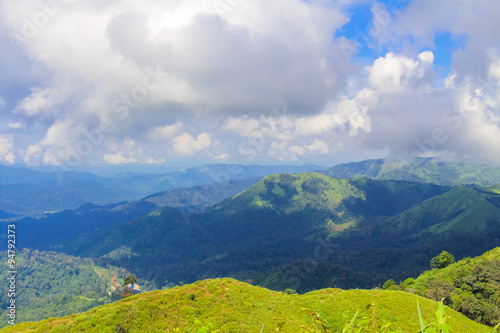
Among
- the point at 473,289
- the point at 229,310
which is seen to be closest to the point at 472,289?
the point at 473,289

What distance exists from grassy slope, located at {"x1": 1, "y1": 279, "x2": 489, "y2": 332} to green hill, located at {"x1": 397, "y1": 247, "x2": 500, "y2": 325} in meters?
16.2

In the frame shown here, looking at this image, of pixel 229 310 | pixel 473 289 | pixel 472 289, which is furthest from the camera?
pixel 472 289

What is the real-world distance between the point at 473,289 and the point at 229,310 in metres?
75.8

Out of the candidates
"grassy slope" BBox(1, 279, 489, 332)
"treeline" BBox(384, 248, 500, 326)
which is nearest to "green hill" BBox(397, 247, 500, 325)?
"treeline" BBox(384, 248, 500, 326)

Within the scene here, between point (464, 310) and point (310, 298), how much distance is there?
44.1 meters

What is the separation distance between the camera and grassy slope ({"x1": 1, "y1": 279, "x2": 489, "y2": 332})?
38.6 meters

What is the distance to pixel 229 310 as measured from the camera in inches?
1773

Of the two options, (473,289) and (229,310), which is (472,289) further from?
(229,310)

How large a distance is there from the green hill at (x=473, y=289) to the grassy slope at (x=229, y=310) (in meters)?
16.2

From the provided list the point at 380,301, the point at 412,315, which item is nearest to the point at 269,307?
the point at 380,301

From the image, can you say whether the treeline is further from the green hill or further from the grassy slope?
the grassy slope

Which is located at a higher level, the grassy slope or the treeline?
the grassy slope

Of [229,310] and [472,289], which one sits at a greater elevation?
[229,310]

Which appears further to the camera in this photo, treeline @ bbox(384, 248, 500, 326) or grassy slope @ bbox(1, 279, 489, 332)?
treeline @ bbox(384, 248, 500, 326)
